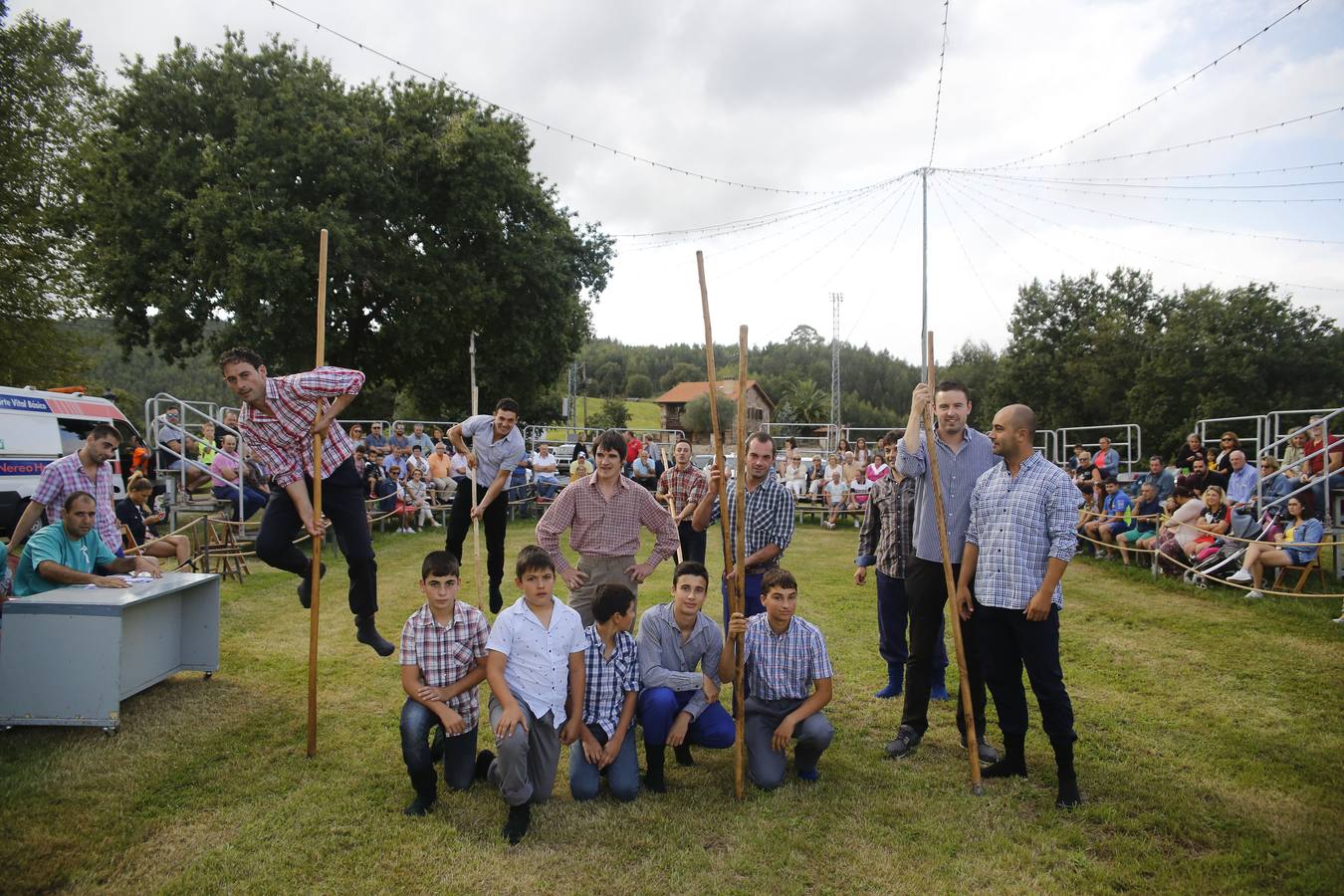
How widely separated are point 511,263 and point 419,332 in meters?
3.34

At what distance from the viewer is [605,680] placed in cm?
438

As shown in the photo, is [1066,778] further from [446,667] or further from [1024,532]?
[446,667]

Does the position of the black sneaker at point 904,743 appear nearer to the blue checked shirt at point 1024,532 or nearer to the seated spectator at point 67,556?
the blue checked shirt at point 1024,532

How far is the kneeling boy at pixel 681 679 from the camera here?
4352 millimetres

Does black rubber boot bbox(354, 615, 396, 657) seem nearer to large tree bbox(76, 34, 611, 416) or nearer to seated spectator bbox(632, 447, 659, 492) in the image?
seated spectator bbox(632, 447, 659, 492)

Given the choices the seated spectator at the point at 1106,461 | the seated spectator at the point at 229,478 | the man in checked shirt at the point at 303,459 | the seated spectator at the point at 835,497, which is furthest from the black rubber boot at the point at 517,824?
the seated spectator at the point at 1106,461

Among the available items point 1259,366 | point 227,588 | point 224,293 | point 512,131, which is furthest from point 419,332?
point 1259,366

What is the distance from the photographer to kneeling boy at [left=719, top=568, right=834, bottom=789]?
4.39m

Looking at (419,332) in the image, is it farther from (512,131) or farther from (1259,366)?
(1259,366)

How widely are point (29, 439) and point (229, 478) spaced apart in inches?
125

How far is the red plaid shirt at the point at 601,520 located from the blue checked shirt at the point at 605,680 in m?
0.90

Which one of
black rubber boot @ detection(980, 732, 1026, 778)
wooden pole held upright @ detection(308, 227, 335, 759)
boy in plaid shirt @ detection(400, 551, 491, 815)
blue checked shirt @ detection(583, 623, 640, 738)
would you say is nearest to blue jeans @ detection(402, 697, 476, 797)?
boy in plaid shirt @ detection(400, 551, 491, 815)

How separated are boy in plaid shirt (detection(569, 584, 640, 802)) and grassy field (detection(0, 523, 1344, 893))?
0.48ft

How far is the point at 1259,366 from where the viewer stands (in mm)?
39688
